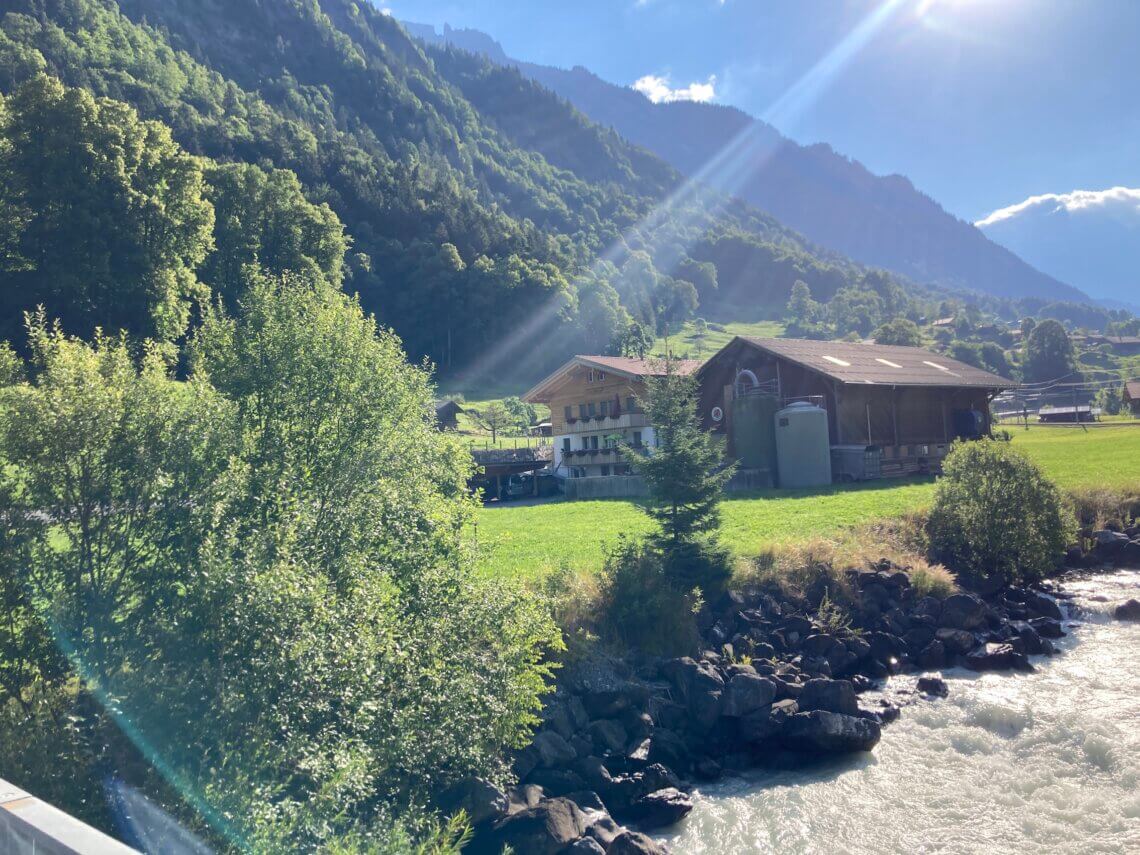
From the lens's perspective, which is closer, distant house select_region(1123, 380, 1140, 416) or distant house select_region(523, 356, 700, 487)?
distant house select_region(523, 356, 700, 487)

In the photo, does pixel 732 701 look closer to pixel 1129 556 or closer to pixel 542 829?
pixel 542 829

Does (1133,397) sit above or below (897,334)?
below

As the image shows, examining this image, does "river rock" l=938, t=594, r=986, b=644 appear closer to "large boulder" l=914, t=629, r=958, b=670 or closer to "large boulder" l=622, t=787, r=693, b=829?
"large boulder" l=914, t=629, r=958, b=670

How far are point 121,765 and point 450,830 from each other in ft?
12.9

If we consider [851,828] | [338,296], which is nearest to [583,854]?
[851,828]

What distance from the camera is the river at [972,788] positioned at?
11.8 m

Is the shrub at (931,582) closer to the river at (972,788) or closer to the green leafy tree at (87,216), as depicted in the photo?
the river at (972,788)

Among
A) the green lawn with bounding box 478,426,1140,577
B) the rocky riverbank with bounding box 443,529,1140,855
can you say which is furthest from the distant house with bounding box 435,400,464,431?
the rocky riverbank with bounding box 443,529,1140,855

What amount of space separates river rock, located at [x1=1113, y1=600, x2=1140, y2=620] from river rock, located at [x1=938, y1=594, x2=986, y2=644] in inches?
169

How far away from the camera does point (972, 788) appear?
42.9 ft

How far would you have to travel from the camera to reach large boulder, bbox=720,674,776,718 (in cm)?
1568

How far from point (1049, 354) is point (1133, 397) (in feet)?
197

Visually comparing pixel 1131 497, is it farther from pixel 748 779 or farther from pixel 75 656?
pixel 75 656

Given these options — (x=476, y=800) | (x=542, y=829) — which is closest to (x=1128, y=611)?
(x=542, y=829)
